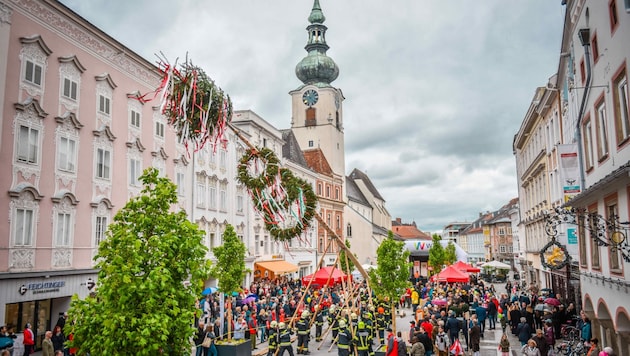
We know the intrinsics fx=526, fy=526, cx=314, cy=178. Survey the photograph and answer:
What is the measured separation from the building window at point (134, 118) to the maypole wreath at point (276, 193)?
423 inches

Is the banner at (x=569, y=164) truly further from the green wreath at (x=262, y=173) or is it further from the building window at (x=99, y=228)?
the building window at (x=99, y=228)

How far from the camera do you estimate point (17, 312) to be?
19.1 metres

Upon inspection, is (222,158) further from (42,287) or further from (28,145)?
(42,287)

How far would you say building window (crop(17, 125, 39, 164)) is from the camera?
19.2 m

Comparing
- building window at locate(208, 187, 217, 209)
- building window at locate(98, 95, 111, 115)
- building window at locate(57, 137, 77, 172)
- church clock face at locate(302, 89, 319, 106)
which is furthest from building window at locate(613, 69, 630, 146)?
church clock face at locate(302, 89, 319, 106)

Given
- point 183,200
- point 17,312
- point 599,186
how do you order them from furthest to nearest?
point 183,200, point 17,312, point 599,186

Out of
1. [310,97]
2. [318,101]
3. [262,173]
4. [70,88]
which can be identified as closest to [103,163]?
[70,88]

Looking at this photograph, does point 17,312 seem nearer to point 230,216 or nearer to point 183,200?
point 183,200

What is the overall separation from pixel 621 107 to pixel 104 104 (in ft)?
67.6

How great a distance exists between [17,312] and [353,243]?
165ft

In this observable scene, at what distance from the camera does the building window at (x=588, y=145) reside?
13.9 metres

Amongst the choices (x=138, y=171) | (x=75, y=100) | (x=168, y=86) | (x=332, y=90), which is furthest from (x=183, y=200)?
(x=332, y=90)

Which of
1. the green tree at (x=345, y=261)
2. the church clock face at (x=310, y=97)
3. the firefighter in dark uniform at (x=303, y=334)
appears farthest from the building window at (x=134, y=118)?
the church clock face at (x=310, y=97)

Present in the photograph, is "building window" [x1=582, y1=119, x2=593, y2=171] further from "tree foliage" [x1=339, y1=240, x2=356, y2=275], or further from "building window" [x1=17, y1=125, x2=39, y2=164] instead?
"building window" [x1=17, y1=125, x2=39, y2=164]
